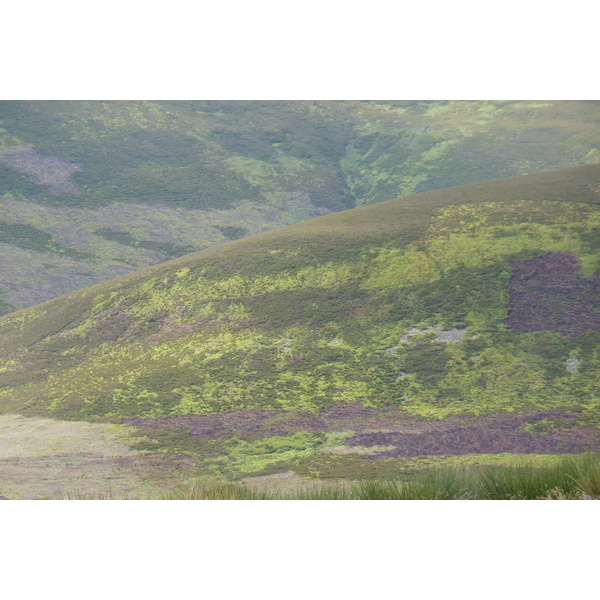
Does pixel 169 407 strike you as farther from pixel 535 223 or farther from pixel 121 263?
pixel 121 263

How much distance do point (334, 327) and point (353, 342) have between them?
3.81 feet

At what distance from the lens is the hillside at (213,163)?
59.2 m

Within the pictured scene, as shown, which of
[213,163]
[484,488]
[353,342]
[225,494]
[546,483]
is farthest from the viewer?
[213,163]

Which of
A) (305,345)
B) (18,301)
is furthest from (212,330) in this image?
(18,301)

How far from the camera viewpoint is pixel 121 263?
56656mm

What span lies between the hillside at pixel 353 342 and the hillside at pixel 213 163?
25.6 metres

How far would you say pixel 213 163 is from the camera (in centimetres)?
7538

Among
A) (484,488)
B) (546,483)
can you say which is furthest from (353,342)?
(546,483)

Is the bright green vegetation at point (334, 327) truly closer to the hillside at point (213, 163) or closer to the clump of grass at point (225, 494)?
the clump of grass at point (225, 494)

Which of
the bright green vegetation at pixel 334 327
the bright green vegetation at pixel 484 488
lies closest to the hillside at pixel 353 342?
the bright green vegetation at pixel 334 327

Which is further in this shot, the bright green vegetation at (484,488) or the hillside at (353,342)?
the hillside at (353,342)

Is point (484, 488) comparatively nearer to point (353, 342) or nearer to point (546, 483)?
point (546, 483)

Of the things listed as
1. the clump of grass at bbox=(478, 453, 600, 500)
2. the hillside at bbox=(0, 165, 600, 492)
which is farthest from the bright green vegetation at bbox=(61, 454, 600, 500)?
the hillside at bbox=(0, 165, 600, 492)

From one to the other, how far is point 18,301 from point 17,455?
106 ft
